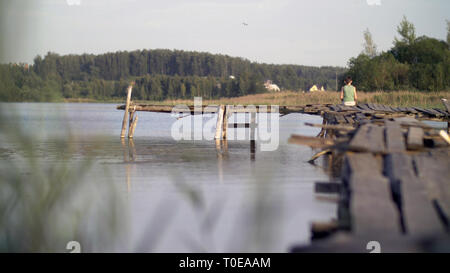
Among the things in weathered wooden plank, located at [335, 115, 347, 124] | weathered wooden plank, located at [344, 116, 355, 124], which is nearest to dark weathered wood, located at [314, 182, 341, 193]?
weathered wooden plank, located at [344, 116, 355, 124]

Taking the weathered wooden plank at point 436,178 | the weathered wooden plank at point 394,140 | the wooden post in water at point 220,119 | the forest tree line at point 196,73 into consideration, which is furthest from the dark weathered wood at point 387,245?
the forest tree line at point 196,73

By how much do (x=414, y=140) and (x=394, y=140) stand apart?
0.45m

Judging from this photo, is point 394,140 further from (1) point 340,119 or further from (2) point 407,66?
(2) point 407,66

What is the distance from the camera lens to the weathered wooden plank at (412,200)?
382 cm

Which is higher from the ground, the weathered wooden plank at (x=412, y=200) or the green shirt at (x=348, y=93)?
the green shirt at (x=348, y=93)

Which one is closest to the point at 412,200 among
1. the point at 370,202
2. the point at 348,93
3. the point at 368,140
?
the point at 370,202

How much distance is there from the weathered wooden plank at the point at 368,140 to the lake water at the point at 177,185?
3.02ft

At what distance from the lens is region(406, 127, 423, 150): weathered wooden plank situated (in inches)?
234

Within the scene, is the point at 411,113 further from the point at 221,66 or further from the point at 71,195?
the point at 221,66

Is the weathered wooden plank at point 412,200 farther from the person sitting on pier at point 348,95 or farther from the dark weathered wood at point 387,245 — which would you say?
the person sitting on pier at point 348,95

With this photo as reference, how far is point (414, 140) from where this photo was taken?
599cm

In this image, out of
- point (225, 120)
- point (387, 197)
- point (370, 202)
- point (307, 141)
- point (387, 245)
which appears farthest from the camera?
point (225, 120)

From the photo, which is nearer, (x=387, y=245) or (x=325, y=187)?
(x=387, y=245)
